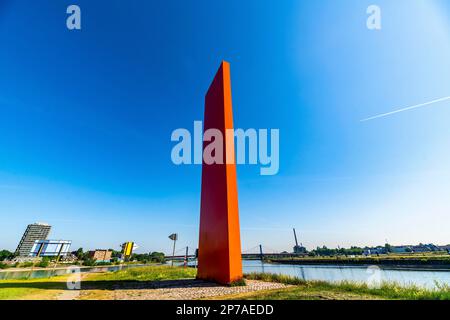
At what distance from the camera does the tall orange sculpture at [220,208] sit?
7.46 metres

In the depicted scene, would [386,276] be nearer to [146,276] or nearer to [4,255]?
[146,276]

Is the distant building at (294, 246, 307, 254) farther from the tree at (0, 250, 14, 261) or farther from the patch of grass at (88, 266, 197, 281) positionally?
the tree at (0, 250, 14, 261)

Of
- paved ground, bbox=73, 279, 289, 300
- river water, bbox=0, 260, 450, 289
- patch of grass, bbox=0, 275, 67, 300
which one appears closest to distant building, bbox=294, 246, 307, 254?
river water, bbox=0, 260, 450, 289

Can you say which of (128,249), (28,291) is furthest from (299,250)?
(28,291)

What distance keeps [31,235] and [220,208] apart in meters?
148

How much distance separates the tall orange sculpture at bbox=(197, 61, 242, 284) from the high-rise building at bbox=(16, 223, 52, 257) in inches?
5378

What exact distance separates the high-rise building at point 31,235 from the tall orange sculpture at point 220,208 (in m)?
137

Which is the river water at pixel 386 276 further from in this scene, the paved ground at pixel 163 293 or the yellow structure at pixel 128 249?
the yellow structure at pixel 128 249

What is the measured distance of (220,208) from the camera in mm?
8336

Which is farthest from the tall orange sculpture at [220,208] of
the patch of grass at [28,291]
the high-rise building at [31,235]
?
the high-rise building at [31,235]

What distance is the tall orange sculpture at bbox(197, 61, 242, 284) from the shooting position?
7.46 m
